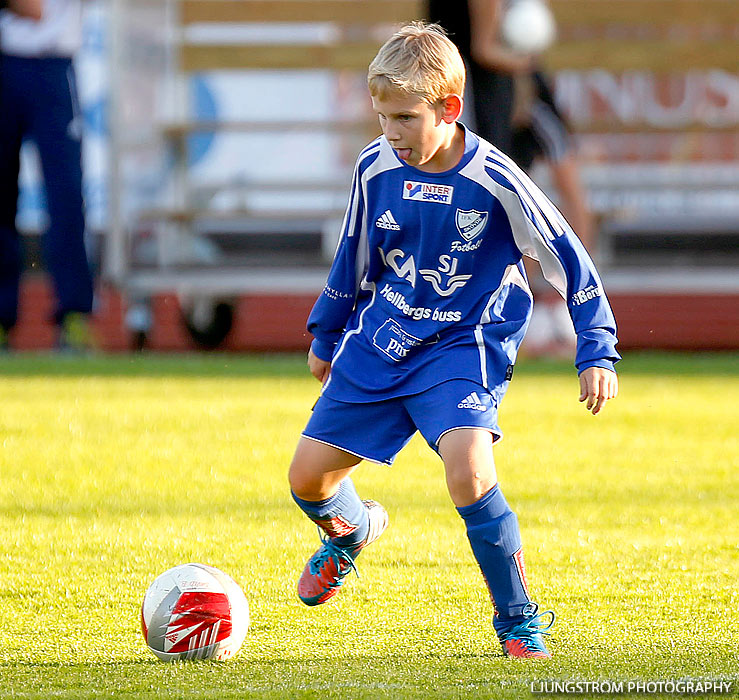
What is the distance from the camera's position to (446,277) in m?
3.07

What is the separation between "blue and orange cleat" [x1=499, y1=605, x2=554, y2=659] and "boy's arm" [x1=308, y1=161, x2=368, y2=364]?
33.1 inches

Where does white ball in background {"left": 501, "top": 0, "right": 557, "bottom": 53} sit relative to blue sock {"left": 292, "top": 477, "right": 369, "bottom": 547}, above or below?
above

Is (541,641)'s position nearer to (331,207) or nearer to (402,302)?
(402,302)

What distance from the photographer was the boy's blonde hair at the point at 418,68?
9.57ft

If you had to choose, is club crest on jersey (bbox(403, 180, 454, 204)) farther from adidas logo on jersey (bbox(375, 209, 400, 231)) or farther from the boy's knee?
the boy's knee

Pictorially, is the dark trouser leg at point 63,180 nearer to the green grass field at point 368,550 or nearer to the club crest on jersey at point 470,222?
the green grass field at point 368,550

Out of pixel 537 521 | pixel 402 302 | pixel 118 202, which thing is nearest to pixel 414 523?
pixel 537 521

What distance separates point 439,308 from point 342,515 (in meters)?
0.57

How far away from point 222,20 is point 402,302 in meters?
9.03

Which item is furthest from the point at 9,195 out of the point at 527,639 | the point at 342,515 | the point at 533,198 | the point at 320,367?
the point at 527,639

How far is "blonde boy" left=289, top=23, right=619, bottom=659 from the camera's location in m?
2.89

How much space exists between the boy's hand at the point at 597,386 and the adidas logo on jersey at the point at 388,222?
543 millimetres

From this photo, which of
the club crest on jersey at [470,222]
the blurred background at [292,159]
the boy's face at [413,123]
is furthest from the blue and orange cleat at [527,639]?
the blurred background at [292,159]

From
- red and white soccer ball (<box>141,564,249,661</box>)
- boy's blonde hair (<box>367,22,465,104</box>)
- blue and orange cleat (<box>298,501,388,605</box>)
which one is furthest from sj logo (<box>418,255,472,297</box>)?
red and white soccer ball (<box>141,564,249,661</box>)
